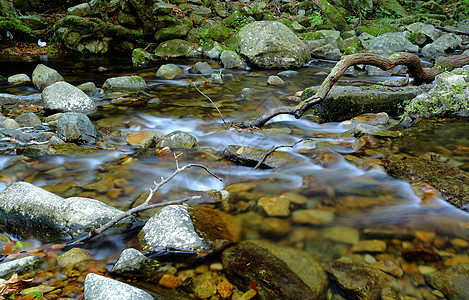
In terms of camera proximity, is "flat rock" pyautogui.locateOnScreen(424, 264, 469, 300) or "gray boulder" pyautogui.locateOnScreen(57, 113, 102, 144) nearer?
"flat rock" pyautogui.locateOnScreen(424, 264, 469, 300)

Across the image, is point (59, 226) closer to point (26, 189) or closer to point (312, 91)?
point (26, 189)

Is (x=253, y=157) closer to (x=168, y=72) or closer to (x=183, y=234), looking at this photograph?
(x=183, y=234)

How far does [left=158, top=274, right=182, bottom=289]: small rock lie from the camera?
224cm

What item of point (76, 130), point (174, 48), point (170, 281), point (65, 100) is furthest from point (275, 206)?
point (174, 48)

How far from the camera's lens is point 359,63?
200 inches

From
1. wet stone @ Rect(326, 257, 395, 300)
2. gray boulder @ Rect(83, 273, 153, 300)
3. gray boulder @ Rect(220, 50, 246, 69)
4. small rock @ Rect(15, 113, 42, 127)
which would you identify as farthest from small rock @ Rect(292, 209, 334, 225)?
gray boulder @ Rect(220, 50, 246, 69)

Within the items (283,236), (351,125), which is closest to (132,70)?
(351,125)

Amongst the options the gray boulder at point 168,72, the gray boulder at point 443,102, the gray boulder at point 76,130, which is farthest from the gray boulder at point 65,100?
the gray boulder at point 443,102

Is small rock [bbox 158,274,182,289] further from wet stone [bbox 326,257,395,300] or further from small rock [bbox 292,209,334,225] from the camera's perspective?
small rock [bbox 292,209,334,225]

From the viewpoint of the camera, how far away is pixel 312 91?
20.1 feet

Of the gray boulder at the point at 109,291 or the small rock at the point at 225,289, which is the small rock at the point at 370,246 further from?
the gray boulder at the point at 109,291

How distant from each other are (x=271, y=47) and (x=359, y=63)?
5.93m

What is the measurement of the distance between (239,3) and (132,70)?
1050 centimetres

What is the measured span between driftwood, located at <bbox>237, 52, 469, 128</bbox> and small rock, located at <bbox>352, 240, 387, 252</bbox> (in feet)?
8.20
